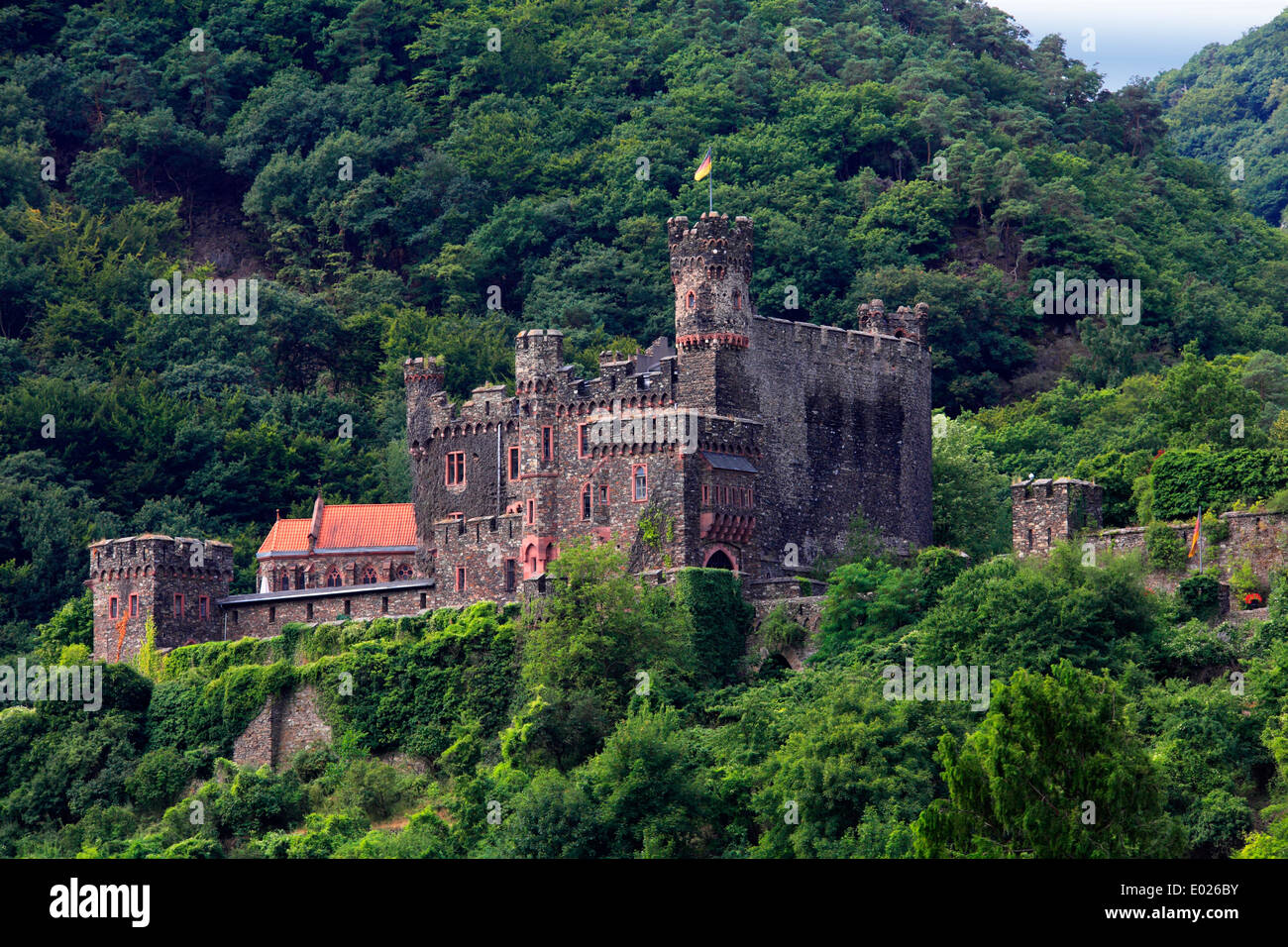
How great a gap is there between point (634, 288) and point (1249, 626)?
54.5 meters

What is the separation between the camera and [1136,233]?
12731 cm

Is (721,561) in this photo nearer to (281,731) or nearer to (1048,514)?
(1048,514)

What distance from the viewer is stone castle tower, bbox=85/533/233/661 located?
82.1 m

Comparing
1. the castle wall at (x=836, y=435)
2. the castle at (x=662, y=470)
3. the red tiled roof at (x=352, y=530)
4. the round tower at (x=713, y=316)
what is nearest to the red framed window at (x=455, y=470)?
the castle at (x=662, y=470)

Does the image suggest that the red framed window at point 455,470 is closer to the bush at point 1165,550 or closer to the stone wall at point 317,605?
the stone wall at point 317,605

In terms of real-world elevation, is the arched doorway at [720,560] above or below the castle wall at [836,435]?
below

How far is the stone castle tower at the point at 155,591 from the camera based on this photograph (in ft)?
269

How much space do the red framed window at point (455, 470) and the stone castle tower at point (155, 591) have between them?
7.90 metres

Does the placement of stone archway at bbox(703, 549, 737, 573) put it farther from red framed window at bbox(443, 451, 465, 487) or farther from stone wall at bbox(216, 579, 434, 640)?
red framed window at bbox(443, 451, 465, 487)

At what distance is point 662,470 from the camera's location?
75.9 meters

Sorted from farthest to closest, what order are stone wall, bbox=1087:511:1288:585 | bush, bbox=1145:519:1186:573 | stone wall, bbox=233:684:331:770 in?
stone wall, bbox=233:684:331:770
bush, bbox=1145:519:1186:573
stone wall, bbox=1087:511:1288:585

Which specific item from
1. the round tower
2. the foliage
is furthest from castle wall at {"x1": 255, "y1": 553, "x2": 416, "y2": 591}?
the foliage

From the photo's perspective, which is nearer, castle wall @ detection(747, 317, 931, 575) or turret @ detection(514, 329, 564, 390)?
castle wall @ detection(747, 317, 931, 575)

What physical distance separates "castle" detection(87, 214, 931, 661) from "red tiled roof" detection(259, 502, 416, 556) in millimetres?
1722
